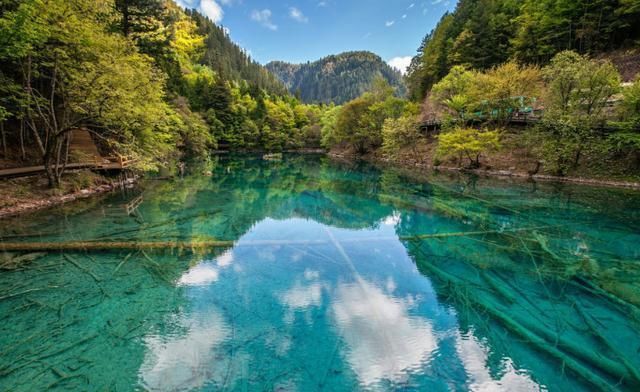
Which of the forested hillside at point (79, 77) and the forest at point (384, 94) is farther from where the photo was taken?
the forest at point (384, 94)

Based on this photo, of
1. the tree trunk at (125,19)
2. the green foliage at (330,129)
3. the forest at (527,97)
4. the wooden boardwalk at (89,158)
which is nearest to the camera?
the wooden boardwalk at (89,158)

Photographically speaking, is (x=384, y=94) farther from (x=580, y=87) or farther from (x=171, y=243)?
(x=171, y=243)

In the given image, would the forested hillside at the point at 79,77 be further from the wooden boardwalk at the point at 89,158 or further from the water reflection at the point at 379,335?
the water reflection at the point at 379,335

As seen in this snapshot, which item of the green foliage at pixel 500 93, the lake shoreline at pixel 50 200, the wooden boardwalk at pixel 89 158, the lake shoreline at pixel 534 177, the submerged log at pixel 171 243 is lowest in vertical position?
the submerged log at pixel 171 243

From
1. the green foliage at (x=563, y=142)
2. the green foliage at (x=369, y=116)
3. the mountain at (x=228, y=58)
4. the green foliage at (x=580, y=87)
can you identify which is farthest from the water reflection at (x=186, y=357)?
the mountain at (x=228, y=58)

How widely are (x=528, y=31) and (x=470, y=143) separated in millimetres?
20233

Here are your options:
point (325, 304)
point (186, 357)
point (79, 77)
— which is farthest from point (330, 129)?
point (186, 357)

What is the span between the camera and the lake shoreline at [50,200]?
11.9 metres

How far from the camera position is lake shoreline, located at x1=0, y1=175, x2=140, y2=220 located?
469 inches

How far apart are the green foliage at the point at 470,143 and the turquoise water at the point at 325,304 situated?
13.4 meters

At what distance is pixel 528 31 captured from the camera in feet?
116

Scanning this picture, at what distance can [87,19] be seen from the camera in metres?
12.7

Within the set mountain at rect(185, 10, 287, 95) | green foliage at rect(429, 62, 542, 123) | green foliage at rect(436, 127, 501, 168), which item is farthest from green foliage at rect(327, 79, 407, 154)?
mountain at rect(185, 10, 287, 95)

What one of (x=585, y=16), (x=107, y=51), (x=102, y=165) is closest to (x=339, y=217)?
(x=107, y=51)
